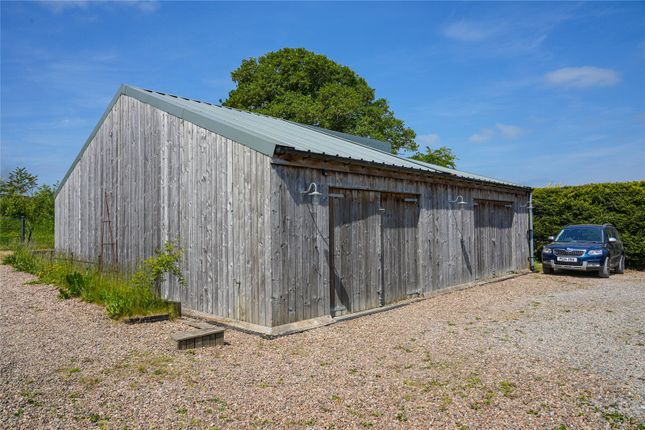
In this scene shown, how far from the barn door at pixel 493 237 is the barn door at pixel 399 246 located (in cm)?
357

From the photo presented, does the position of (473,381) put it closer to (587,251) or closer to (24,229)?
(587,251)

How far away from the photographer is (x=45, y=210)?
21078 millimetres

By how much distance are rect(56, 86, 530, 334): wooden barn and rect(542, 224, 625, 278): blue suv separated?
3496mm

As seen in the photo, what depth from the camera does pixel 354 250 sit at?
848 centimetres

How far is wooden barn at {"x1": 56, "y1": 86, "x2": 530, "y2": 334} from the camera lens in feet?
23.3

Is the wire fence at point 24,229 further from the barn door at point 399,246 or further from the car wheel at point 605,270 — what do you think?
the car wheel at point 605,270

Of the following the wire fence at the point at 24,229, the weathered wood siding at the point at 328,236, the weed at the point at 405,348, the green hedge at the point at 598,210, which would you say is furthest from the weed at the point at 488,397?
the wire fence at the point at 24,229

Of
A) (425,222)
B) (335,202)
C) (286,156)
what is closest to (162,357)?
(286,156)

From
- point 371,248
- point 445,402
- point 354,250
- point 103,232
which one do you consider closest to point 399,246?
point 371,248

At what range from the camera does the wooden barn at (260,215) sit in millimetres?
7102

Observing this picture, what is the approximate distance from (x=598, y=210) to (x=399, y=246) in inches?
436

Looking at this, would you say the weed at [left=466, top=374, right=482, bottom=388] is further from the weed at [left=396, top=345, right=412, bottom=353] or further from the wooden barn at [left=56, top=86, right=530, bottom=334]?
the wooden barn at [left=56, top=86, right=530, bottom=334]

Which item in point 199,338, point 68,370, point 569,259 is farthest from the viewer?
point 569,259

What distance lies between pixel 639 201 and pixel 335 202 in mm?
13696
